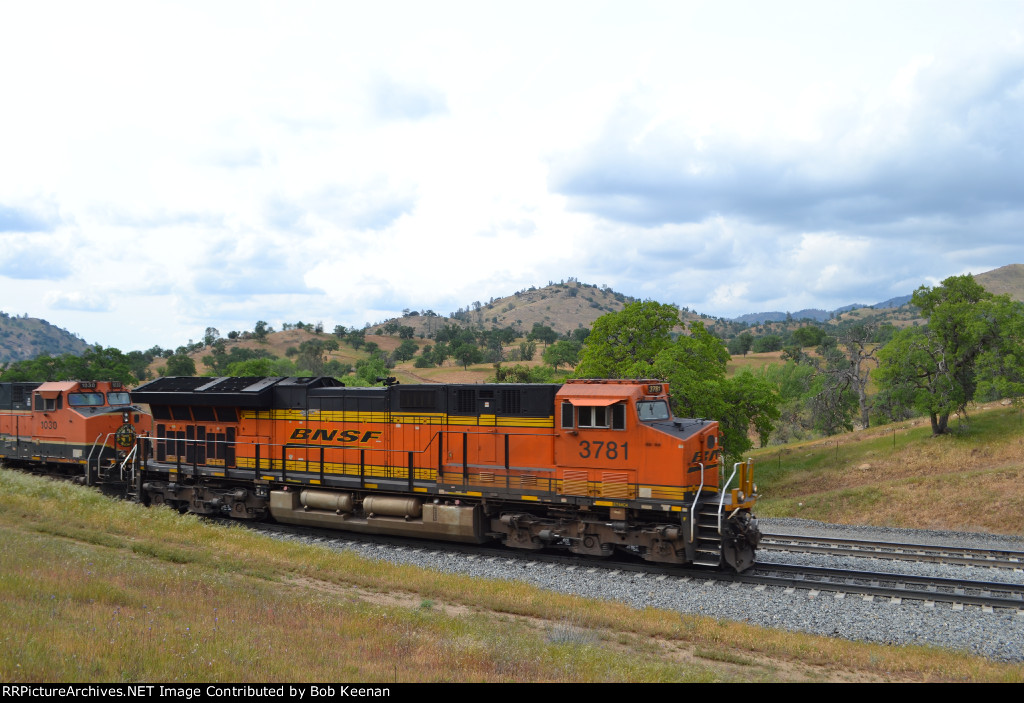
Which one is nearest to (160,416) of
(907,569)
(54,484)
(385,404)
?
(54,484)

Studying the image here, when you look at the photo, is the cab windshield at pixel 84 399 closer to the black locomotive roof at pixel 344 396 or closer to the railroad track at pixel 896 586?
the black locomotive roof at pixel 344 396

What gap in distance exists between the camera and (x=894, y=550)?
54.2 ft

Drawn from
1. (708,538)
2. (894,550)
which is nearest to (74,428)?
Result: (708,538)

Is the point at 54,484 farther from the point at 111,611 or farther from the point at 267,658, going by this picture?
the point at 267,658

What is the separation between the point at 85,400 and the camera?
2339cm

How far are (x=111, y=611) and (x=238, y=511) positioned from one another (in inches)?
442

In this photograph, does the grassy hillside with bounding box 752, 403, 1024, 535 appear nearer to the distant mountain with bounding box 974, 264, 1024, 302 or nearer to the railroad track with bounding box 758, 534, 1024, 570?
the railroad track with bounding box 758, 534, 1024, 570

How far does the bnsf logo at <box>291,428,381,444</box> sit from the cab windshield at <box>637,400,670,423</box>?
6996mm

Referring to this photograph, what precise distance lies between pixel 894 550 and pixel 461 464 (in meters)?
10.8

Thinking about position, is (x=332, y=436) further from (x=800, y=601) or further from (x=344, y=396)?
(x=800, y=601)

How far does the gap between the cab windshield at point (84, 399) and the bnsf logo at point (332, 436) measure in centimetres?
978

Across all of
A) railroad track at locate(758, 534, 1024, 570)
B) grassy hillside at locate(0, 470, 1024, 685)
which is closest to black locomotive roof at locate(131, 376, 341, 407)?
grassy hillside at locate(0, 470, 1024, 685)

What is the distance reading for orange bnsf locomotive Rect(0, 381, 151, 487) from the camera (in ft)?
74.0

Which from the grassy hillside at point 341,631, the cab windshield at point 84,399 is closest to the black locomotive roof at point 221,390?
the cab windshield at point 84,399
